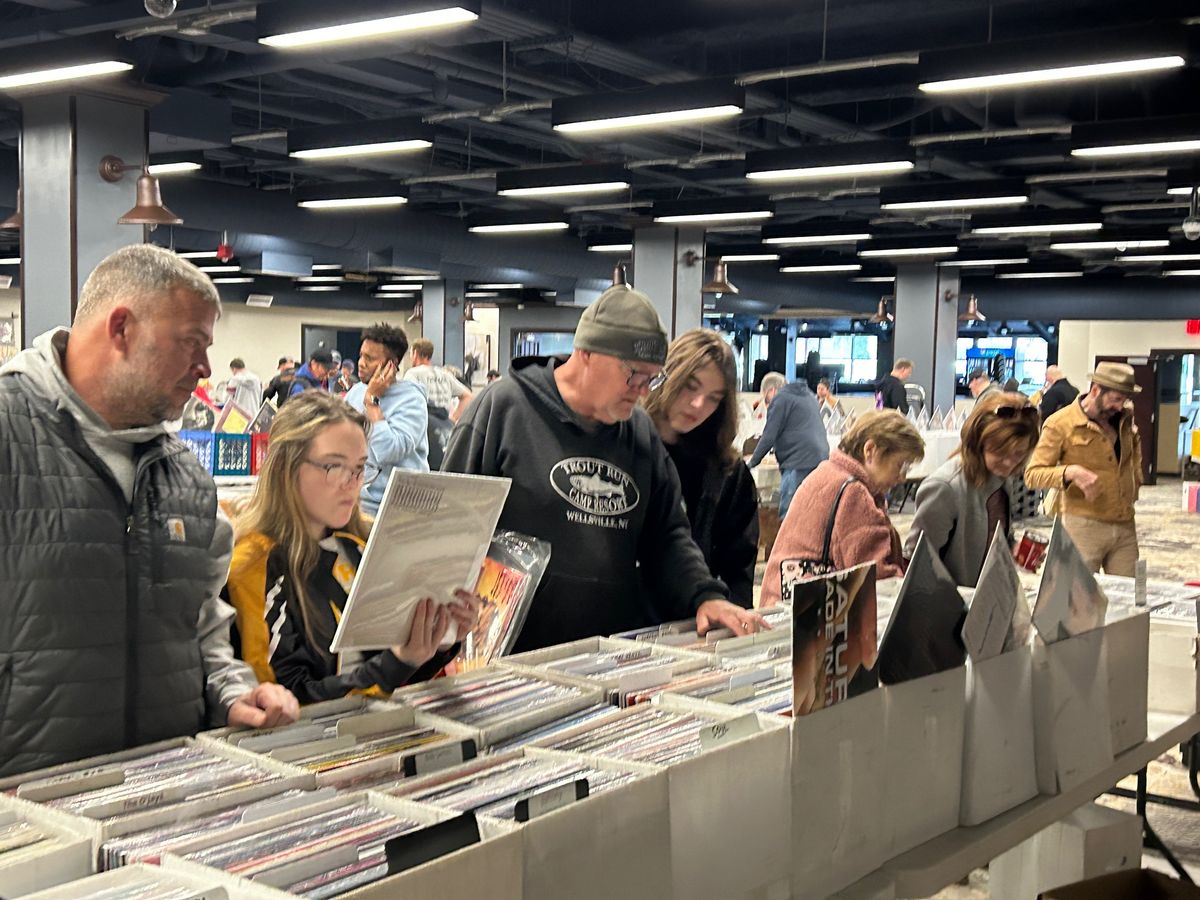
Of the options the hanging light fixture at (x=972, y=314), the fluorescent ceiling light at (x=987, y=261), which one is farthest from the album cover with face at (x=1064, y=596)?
the hanging light fixture at (x=972, y=314)

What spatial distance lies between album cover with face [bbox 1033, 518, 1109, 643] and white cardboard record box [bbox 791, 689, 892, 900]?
65 centimetres

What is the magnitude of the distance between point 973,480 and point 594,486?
60.4 inches

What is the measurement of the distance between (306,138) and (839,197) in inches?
337

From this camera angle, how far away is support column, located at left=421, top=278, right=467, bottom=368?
78.5ft

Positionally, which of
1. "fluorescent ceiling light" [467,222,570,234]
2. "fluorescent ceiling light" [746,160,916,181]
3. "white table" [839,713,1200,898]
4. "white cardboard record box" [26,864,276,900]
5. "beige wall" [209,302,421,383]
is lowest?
"white table" [839,713,1200,898]

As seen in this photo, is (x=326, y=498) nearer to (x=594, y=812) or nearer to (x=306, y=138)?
(x=594, y=812)

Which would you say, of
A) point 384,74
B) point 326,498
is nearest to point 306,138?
point 384,74

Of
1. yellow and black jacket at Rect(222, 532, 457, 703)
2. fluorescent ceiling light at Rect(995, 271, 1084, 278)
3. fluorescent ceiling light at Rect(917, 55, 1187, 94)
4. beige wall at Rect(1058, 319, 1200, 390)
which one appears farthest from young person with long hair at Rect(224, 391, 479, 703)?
beige wall at Rect(1058, 319, 1200, 390)

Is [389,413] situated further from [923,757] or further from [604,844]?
[604,844]

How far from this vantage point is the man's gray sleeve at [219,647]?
204 cm

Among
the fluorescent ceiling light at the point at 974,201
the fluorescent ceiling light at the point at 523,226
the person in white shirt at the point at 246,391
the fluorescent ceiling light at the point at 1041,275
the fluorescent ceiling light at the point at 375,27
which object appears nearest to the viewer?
the fluorescent ceiling light at the point at 375,27

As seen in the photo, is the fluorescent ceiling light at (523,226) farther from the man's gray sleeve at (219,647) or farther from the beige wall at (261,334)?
the beige wall at (261,334)

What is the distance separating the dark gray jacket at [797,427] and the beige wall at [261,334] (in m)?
19.3

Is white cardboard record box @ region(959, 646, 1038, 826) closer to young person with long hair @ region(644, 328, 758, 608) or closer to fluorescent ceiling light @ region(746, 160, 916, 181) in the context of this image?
young person with long hair @ region(644, 328, 758, 608)
